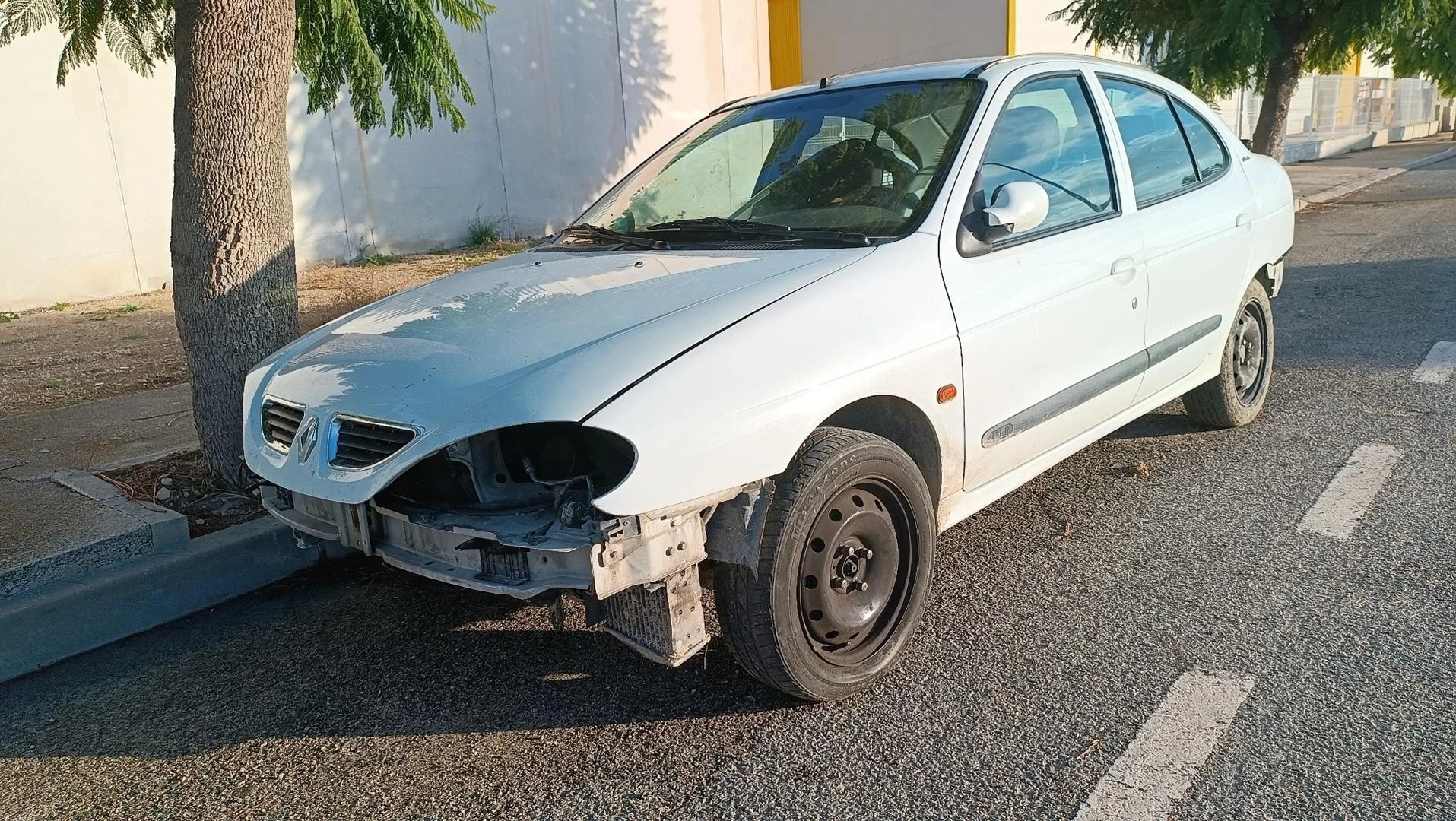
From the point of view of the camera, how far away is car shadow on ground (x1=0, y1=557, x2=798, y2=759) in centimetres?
305

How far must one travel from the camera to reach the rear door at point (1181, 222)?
4.17m

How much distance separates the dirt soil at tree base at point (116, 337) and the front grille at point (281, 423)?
3.86 metres

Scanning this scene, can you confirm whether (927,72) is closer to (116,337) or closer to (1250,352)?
(1250,352)

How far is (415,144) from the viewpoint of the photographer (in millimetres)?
12070

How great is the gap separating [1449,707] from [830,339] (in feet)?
6.16

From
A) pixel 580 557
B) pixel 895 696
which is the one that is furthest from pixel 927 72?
pixel 580 557

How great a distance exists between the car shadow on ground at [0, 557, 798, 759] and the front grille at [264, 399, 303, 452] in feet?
2.59

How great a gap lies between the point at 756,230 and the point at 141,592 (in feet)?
8.49

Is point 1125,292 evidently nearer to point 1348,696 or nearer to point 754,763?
point 1348,696

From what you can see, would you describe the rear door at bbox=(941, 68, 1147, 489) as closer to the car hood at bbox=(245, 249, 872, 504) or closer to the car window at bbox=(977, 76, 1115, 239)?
the car window at bbox=(977, 76, 1115, 239)

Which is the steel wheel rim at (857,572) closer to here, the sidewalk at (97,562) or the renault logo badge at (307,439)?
the renault logo badge at (307,439)

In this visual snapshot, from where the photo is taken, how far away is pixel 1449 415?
5.16m

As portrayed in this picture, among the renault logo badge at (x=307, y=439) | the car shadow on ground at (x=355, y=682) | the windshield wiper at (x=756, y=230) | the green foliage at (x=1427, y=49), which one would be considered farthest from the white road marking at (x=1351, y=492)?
the green foliage at (x=1427, y=49)

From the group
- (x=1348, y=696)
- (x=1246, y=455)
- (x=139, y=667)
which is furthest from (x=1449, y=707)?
(x=139, y=667)
